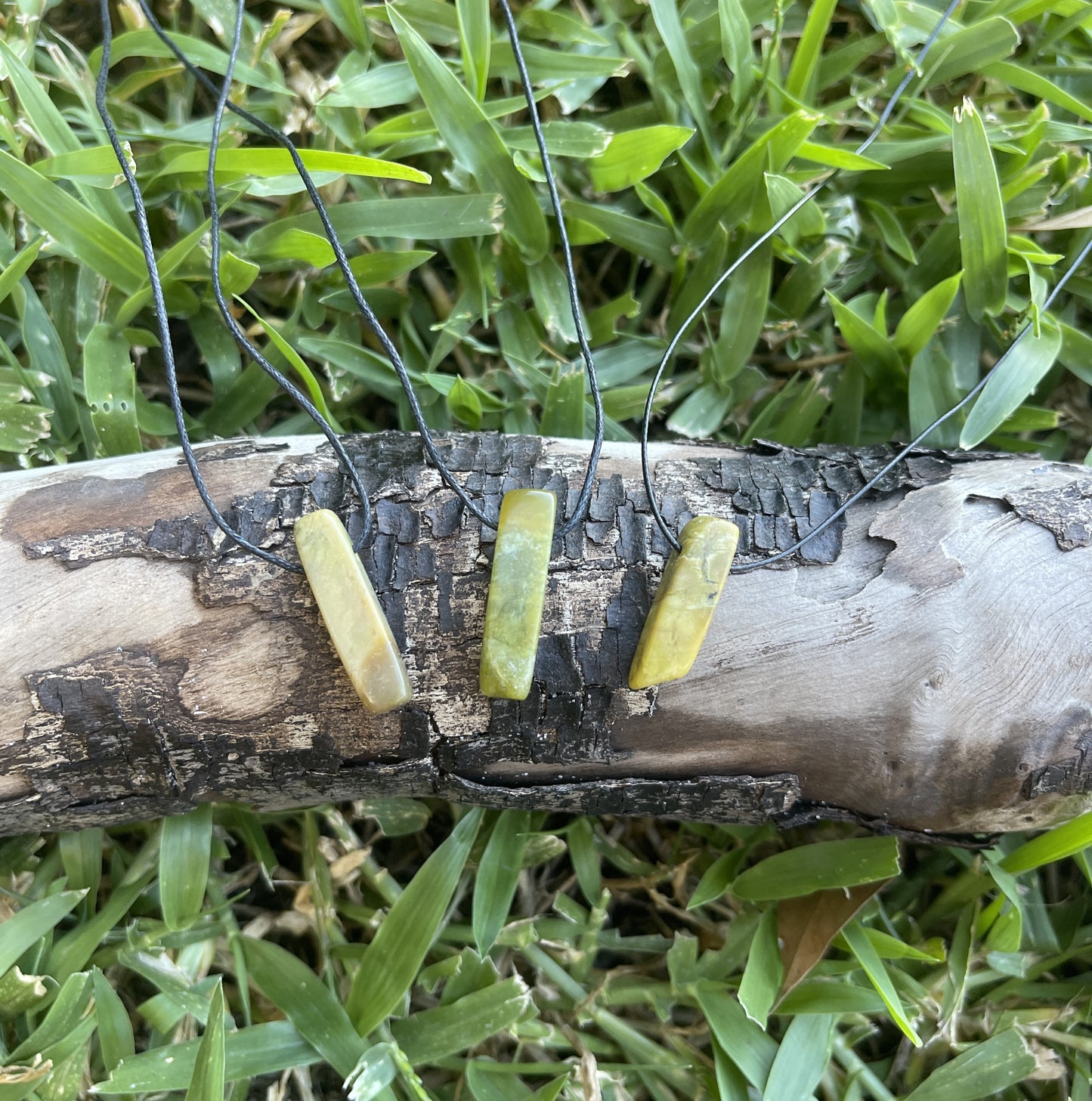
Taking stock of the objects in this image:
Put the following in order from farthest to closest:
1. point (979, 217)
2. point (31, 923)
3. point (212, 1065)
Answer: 1. point (979, 217)
2. point (31, 923)
3. point (212, 1065)

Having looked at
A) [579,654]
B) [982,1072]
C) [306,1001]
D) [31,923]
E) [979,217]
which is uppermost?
[979,217]

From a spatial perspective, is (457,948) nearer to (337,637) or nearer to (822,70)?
(337,637)

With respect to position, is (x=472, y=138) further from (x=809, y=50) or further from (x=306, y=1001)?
(x=306, y=1001)

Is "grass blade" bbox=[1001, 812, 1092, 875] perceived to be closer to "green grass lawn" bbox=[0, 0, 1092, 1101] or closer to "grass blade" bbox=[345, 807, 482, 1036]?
"green grass lawn" bbox=[0, 0, 1092, 1101]

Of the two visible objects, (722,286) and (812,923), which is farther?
(722,286)

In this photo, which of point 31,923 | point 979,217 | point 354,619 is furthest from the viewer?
point 979,217

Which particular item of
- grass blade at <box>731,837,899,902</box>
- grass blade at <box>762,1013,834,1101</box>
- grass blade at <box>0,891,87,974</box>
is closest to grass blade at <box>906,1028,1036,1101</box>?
grass blade at <box>762,1013,834,1101</box>

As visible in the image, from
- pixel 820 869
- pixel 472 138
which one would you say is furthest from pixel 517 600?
pixel 472 138
